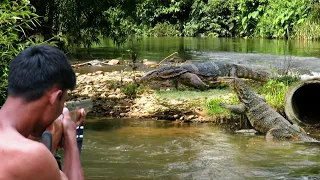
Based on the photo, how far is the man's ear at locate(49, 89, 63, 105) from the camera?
1.85 m

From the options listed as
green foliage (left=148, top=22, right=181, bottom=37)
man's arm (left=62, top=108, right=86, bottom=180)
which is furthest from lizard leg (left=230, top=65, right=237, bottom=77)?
green foliage (left=148, top=22, right=181, bottom=37)

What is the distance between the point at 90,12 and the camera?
1032 cm

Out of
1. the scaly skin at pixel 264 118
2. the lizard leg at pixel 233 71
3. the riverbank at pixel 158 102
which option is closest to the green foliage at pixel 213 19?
the lizard leg at pixel 233 71

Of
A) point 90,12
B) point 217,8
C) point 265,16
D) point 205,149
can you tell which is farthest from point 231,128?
point 217,8

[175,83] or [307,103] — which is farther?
[175,83]

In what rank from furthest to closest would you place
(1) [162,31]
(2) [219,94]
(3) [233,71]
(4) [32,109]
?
(1) [162,31]
(3) [233,71]
(2) [219,94]
(4) [32,109]

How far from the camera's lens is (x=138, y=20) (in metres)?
13.7

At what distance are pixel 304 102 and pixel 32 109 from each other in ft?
26.2

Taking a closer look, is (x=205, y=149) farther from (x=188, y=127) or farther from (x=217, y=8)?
(x=217, y=8)

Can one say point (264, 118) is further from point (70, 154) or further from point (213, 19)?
point (213, 19)

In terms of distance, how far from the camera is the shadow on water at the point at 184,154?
562 cm

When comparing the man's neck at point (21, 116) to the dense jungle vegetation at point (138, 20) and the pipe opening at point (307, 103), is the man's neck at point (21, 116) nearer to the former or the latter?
the dense jungle vegetation at point (138, 20)

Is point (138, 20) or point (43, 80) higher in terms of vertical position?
point (138, 20)

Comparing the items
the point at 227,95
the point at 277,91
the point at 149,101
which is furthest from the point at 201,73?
the point at 149,101
